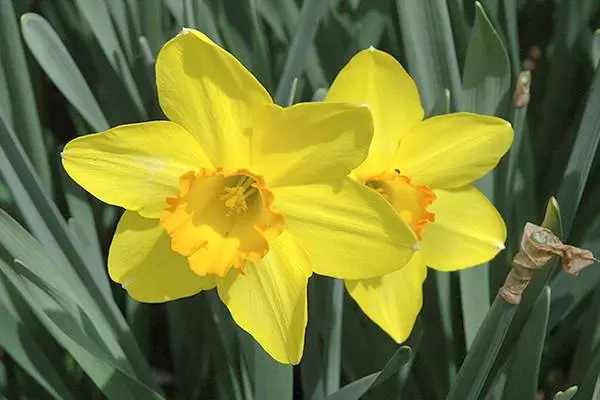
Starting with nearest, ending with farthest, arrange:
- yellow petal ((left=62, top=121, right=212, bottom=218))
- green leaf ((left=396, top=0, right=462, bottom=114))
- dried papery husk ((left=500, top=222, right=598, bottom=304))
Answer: dried papery husk ((left=500, top=222, right=598, bottom=304)), yellow petal ((left=62, top=121, right=212, bottom=218)), green leaf ((left=396, top=0, right=462, bottom=114))

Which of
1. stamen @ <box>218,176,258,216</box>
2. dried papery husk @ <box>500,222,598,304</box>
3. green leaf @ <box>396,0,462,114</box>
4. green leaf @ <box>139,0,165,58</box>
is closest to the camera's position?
dried papery husk @ <box>500,222,598,304</box>

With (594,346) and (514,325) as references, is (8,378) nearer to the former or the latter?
(514,325)

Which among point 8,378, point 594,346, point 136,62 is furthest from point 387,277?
point 8,378

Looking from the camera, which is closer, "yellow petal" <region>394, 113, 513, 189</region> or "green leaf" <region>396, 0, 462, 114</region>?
"yellow petal" <region>394, 113, 513, 189</region>

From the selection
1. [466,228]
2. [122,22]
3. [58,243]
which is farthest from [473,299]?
[122,22]

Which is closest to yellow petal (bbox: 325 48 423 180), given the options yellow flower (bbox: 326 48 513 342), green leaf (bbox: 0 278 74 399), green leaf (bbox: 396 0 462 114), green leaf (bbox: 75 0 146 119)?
yellow flower (bbox: 326 48 513 342)

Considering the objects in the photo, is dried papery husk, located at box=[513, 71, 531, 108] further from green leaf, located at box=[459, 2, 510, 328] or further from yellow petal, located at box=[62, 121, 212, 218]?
yellow petal, located at box=[62, 121, 212, 218]
